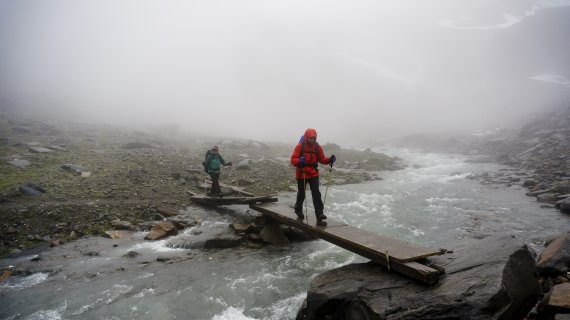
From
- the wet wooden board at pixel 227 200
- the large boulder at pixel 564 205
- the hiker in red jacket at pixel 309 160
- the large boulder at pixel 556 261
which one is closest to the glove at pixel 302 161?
the hiker in red jacket at pixel 309 160

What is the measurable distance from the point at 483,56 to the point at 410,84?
110 feet

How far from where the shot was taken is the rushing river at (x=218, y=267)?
8.72 metres

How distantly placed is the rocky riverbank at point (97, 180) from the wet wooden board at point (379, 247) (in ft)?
23.1

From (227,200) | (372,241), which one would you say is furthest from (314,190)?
(227,200)

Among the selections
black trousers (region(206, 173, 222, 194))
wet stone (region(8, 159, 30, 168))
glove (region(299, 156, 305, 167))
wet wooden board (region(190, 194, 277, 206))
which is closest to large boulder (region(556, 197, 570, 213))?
wet wooden board (region(190, 194, 277, 206))

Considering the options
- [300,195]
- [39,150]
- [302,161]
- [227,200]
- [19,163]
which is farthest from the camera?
[39,150]

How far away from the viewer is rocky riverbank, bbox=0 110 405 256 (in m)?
13.9

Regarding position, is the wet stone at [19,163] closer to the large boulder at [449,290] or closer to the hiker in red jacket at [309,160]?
the hiker in red jacket at [309,160]

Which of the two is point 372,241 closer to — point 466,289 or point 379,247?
point 379,247

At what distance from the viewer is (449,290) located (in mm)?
6285

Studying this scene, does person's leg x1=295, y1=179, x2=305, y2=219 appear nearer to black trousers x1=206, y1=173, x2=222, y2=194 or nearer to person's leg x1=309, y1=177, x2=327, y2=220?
person's leg x1=309, y1=177, x2=327, y2=220

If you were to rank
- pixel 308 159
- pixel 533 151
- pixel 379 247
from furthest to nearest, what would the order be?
1. pixel 533 151
2. pixel 308 159
3. pixel 379 247

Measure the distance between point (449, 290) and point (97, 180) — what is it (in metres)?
18.3

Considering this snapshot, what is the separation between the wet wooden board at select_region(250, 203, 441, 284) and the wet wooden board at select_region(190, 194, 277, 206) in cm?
312
